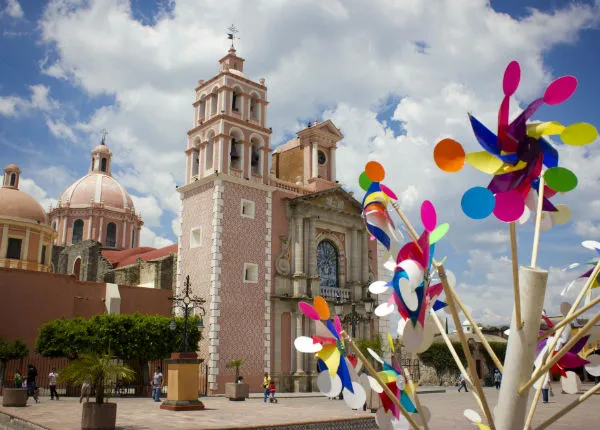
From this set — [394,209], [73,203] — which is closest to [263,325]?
[394,209]

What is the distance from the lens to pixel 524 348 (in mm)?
2117

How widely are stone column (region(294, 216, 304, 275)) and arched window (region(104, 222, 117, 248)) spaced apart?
21284mm

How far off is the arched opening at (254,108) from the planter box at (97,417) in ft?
59.5

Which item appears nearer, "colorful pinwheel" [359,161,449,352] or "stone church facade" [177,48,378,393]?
"colorful pinwheel" [359,161,449,352]

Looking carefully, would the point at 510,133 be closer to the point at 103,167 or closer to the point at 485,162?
the point at 485,162

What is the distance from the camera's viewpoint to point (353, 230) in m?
28.3

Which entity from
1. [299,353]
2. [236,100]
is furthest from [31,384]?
[236,100]

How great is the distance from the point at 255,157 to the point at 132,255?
572 inches

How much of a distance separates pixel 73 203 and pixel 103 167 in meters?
5.61

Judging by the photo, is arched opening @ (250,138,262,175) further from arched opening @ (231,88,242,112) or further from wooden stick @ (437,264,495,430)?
wooden stick @ (437,264,495,430)

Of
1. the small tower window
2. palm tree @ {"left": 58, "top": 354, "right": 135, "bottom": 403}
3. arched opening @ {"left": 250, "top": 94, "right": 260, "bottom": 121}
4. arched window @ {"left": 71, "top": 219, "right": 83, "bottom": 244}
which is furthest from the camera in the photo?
arched window @ {"left": 71, "top": 219, "right": 83, "bottom": 244}

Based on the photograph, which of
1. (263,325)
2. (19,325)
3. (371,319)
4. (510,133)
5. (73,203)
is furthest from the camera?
(73,203)

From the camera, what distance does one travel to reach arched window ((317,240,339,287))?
26984 mm

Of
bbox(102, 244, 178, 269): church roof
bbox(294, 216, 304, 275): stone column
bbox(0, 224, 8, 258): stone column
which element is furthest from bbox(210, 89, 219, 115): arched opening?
bbox(0, 224, 8, 258): stone column
